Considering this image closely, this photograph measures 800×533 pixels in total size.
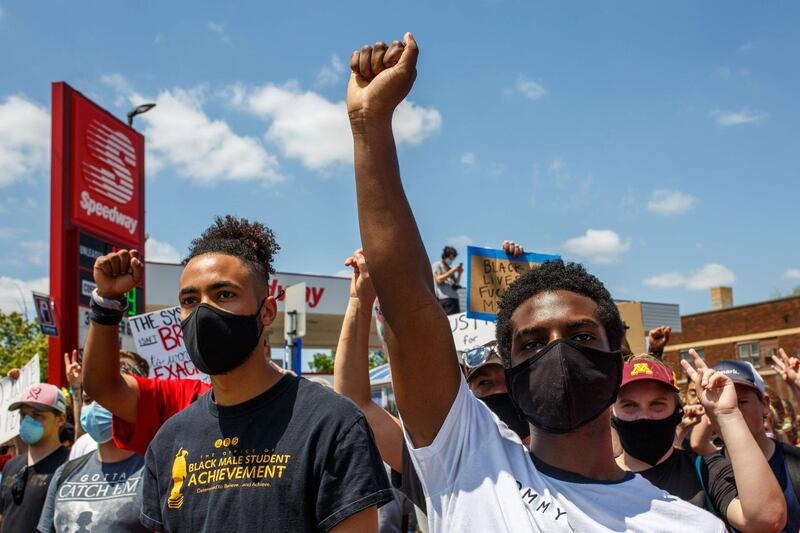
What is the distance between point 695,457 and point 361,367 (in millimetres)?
1484

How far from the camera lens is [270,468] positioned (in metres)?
2.49

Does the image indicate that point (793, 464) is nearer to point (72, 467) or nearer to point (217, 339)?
point (217, 339)

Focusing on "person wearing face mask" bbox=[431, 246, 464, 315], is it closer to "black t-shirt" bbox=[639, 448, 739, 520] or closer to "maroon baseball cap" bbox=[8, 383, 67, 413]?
"maroon baseball cap" bbox=[8, 383, 67, 413]

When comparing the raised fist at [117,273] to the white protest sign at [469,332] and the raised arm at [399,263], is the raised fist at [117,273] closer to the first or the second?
the raised arm at [399,263]

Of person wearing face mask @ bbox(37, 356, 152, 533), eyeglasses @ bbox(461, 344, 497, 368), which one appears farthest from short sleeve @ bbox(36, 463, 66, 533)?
eyeglasses @ bbox(461, 344, 497, 368)

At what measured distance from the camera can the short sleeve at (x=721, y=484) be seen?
282 cm

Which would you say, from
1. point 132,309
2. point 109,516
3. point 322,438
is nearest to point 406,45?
point 322,438

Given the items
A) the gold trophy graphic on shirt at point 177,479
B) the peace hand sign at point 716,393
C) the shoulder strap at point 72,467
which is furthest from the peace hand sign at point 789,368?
the shoulder strap at point 72,467

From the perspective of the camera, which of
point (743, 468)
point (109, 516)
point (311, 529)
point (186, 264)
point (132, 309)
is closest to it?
point (311, 529)

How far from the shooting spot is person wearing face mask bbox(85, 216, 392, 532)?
7.98 feet

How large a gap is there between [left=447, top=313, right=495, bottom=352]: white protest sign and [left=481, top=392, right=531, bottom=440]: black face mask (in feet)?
12.4

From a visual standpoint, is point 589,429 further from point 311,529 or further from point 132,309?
point 132,309

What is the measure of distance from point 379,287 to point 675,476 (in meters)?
2.02

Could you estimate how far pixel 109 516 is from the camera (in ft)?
13.6
